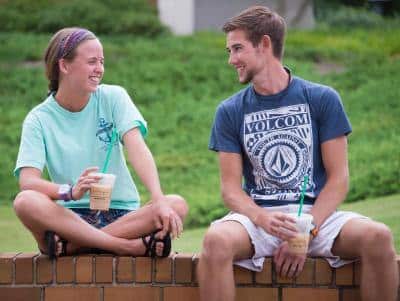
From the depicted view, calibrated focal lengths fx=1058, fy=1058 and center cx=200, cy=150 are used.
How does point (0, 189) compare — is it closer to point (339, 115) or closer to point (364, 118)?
point (364, 118)

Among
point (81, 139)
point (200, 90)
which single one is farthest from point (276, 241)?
point (200, 90)

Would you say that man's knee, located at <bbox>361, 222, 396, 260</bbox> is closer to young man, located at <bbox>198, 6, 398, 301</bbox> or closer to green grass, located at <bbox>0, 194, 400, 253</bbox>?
young man, located at <bbox>198, 6, 398, 301</bbox>

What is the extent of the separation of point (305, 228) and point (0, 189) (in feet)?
22.0

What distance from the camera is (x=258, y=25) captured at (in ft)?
14.3

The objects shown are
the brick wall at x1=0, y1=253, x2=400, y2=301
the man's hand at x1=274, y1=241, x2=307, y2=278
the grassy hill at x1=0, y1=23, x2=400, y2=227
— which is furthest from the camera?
the grassy hill at x1=0, y1=23, x2=400, y2=227

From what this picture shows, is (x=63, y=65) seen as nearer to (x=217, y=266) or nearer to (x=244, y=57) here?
(x=244, y=57)

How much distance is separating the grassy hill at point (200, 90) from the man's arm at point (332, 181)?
4.51 metres

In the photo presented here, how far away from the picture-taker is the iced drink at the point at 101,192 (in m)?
4.09

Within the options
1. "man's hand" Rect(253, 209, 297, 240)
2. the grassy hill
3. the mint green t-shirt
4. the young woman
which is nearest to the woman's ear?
the young woman

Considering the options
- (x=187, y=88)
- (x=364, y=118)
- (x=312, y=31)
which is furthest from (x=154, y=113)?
(x=312, y=31)

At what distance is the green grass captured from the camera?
22.6 ft

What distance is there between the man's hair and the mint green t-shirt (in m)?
0.58

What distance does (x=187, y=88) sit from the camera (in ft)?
46.0

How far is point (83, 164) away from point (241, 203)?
71 centimetres
